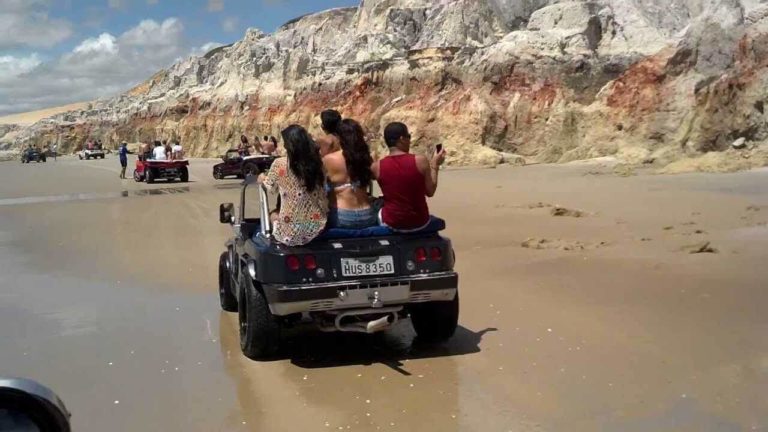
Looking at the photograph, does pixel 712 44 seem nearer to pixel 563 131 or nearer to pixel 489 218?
pixel 563 131

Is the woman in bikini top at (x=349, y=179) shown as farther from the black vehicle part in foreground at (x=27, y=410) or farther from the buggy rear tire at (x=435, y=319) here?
the black vehicle part in foreground at (x=27, y=410)

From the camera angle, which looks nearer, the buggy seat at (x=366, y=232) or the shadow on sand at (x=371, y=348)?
the buggy seat at (x=366, y=232)

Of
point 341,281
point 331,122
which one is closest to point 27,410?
point 341,281

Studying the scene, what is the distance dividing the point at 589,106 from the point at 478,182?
12088 mm

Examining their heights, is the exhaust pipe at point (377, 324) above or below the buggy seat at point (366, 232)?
below

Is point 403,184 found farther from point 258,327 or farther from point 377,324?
point 258,327

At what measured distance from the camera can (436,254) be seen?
6227 mm

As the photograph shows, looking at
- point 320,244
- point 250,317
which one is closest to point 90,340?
point 250,317

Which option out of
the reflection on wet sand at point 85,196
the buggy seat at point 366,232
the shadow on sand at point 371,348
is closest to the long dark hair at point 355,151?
the buggy seat at point 366,232

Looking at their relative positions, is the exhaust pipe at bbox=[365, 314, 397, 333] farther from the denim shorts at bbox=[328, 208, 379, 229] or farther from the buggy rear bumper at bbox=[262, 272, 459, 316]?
the denim shorts at bbox=[328, 208, 379, 229]

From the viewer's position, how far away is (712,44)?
28844 millimetres

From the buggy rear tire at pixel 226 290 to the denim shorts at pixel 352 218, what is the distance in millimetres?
2025

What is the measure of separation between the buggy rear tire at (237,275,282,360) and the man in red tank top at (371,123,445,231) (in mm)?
1156

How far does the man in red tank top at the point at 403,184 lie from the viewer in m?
6.30
